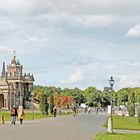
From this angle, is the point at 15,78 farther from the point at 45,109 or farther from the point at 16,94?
the point at 45,109

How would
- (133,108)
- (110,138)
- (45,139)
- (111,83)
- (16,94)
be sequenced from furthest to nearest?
(16,94), (133,108), (111,83), (110,138), (45,139)

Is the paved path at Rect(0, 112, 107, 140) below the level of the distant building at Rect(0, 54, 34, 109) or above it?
below

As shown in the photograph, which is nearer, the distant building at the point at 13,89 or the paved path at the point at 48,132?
the paved path at the point at 48,132

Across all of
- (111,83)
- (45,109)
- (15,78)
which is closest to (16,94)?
(15,78)

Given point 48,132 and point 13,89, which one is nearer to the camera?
point 48,132

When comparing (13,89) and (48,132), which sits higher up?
(13,89)

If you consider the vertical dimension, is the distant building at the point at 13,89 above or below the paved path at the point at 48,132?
above

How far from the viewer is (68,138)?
82.9 ft

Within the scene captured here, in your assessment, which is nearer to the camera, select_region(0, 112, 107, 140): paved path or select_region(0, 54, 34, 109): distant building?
select_region(0, 112, 107, 140): paved path

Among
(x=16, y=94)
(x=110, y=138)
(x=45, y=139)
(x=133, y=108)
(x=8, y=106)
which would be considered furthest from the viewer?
(x=16, y=94)

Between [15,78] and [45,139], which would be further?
[15,78]

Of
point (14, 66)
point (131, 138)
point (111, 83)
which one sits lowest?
point (131, 138)

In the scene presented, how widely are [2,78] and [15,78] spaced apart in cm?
1101

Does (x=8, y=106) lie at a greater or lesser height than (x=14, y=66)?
lesser
